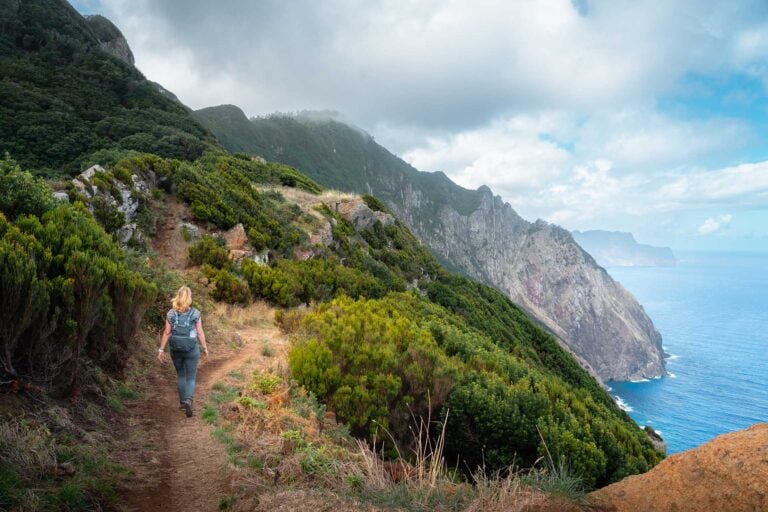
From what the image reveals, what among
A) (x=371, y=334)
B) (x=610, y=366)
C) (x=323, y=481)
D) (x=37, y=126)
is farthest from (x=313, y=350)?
(x=610, y=366)

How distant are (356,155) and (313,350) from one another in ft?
630

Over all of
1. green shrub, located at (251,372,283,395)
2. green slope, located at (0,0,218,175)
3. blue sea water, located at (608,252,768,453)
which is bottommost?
blue sea water, located at (608,252,768,453)

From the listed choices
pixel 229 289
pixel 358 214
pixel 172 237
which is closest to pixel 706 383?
pixel 358 214

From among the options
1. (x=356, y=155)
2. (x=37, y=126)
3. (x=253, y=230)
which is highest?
(x=356, y=155)

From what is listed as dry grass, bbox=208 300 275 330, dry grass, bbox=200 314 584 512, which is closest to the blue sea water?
dry grass, bbox=208 300 275 330

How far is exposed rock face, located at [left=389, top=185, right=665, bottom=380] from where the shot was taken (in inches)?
4995

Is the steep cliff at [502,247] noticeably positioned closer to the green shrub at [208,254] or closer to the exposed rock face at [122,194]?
the exposed rock face at [122,194]

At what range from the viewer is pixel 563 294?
152m

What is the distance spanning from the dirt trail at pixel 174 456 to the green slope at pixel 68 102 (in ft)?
87.2

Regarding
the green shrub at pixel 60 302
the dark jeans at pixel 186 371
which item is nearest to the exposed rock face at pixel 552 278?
the dark jeans at pixel 186 371

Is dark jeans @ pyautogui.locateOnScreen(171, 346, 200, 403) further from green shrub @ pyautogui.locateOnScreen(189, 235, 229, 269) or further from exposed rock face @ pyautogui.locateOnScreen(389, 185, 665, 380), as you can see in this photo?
exposed rock face @ pyautogui.locateOnScreen(389, 185, 665, 380)

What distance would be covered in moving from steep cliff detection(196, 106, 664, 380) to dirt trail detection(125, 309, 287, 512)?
4562 inches

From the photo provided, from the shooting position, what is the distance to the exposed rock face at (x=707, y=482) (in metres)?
3.44

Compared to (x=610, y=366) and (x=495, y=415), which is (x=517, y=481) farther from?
(x=610, y=366)
